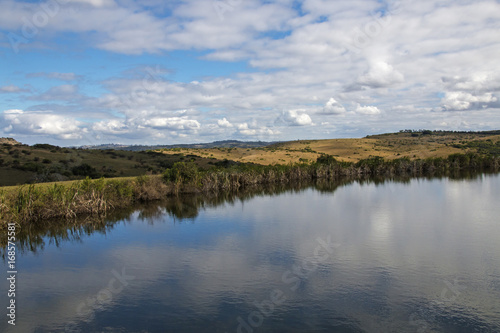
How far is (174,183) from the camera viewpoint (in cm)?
3678

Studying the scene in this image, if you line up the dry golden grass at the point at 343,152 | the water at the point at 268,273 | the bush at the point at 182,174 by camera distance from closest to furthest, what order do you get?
the water at the point at 268,273 → the bush at the point at 182,174 → the dry golden grass at the point at 343,152

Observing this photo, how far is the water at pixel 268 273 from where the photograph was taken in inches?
420

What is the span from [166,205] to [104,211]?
557 centimetres

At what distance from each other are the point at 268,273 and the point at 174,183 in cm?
2426

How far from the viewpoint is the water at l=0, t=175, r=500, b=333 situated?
35.0ft

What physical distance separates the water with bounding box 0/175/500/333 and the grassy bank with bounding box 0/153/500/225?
248 centimetres

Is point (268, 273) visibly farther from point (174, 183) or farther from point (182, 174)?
point (182, 174)

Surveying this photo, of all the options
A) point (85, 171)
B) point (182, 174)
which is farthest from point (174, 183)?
point (85, 171)

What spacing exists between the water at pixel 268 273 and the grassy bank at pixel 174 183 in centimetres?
248

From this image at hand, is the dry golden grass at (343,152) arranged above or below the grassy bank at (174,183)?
above

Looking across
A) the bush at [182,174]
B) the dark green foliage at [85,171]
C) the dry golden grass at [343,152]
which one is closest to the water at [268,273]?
the bush at [182,174]

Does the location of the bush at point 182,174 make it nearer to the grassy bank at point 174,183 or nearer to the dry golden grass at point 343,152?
the grassy bank at point 174,183

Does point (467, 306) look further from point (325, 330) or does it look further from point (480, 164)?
point (480, 164)

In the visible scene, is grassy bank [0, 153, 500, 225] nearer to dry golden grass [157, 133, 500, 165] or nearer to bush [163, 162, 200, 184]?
bush [163, 162, 200, 184]
